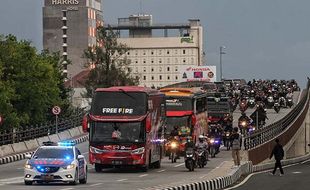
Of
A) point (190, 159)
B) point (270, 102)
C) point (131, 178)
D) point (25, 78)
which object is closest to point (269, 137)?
A: point (25, 78)

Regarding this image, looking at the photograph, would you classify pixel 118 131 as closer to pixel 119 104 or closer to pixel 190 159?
pixel 119 104

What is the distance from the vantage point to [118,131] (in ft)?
125

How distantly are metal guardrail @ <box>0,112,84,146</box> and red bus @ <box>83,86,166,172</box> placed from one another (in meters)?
19.2

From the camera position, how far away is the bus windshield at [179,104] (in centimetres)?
5222

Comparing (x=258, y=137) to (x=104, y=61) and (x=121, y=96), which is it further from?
(x=104, y=61)

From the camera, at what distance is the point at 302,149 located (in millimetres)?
103500

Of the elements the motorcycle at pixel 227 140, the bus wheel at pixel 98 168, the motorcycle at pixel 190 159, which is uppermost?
the motorcycle at pixel 190 159

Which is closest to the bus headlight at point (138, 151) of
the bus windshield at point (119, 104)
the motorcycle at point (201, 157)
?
the bus windshield at point (119, 104)

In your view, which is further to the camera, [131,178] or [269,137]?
[269,137]

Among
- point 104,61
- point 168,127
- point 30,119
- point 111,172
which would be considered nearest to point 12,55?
point 30,119

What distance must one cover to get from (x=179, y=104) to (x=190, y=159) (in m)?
12.3

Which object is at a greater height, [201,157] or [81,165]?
[81,165]

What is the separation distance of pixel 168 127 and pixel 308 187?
21.3 meters

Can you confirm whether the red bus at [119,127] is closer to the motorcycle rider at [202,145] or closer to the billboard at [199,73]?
the motorcycle rider at [202,145]
